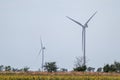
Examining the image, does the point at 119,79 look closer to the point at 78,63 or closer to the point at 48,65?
the point at 48,65

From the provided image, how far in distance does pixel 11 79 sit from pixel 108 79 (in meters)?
15.3

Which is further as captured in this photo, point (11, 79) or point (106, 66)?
point (106, 66)

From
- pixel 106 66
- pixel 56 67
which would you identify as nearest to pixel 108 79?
pixel 106 66

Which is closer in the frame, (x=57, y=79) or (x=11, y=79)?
(x=11, y=79)

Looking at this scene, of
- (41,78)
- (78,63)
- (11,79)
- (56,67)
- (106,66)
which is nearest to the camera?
(11,79)


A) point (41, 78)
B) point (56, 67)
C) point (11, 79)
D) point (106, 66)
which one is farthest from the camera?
point (56, 67)

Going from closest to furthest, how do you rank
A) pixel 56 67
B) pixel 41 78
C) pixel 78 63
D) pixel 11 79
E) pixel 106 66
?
pixel 11 79, pixel 41 78, pixel 106 66, pixel 56 67, pixel 78 63

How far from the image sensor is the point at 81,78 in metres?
67.6

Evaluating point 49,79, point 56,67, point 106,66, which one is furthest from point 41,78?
point 56,67

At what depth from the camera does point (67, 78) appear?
67812 millimetres

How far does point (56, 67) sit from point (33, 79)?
58.3m

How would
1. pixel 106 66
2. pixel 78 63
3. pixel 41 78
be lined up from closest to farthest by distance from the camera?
pixel 41 78 → pixel 106 66 → pixel 78 63

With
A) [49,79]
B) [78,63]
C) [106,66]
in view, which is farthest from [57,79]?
[78,63]

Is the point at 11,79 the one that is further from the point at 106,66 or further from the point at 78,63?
the point at 78,63
